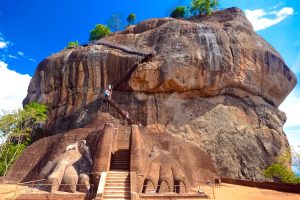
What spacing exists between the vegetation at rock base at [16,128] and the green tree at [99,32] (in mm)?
19135

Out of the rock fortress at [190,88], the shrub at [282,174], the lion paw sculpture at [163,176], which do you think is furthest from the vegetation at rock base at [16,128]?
the shrub at [282,174]

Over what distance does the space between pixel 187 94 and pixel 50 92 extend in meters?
15.8

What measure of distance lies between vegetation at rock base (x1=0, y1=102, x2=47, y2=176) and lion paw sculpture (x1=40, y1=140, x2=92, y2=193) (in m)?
13.8

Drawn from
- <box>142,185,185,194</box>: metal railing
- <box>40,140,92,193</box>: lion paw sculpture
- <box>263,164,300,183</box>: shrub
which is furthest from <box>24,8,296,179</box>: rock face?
<box>142,185,185,194</box>: metal railing

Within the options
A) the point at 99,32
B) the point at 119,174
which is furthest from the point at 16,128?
the point at 99,32

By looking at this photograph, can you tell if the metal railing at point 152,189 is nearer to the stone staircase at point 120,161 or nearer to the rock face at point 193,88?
the stone staircase at point 120,161

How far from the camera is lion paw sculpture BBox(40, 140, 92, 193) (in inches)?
512

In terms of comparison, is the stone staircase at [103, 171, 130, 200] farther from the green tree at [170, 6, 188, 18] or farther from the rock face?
the green tree at [170, 6, 188, 18]

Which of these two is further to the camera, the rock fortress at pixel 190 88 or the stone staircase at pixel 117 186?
the rock fortress at pixel 190 88

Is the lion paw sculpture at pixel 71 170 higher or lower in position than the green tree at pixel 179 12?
lower

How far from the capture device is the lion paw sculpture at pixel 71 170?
13016 millimetres

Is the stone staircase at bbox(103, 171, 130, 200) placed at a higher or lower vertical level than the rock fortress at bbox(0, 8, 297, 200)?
lower

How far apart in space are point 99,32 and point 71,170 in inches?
1488

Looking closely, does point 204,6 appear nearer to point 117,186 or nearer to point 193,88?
point 193,88
